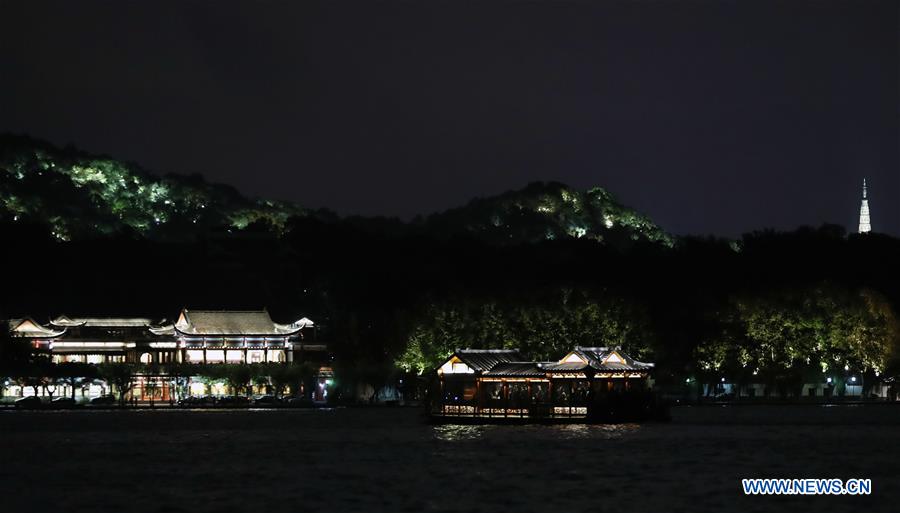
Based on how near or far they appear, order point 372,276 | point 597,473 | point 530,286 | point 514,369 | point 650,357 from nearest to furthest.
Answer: point 597,473
point 514,369
point 650,357
point 530,286
point 372,276

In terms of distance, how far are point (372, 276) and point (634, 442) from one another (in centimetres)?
6928

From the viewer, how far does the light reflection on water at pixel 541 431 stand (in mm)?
76312

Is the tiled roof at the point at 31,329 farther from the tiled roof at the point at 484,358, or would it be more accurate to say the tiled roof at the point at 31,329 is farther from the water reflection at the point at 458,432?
the tiled roof at the point at 484,358

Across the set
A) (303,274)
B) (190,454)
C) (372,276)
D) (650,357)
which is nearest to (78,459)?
(190,454)

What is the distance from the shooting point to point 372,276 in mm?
138375

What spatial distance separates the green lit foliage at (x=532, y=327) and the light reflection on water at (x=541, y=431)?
49.0 ft

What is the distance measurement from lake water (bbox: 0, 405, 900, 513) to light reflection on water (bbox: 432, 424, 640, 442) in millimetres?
132

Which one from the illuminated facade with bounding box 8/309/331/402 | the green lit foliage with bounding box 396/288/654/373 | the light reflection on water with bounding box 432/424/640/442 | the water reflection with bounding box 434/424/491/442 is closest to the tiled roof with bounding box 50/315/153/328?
the illuminated facade with bounding box 8/309/331/402

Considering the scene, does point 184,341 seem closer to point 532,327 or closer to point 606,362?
point 532,327

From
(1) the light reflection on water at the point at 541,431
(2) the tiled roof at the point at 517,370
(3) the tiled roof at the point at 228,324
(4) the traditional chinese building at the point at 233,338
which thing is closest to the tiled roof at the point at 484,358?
(2) the tiled roof at the point at 517,370

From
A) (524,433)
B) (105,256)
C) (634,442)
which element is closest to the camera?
(634,442)

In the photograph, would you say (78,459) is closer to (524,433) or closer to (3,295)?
(524,433)

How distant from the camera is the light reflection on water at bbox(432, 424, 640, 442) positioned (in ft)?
250

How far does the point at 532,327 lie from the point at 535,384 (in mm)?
16724
